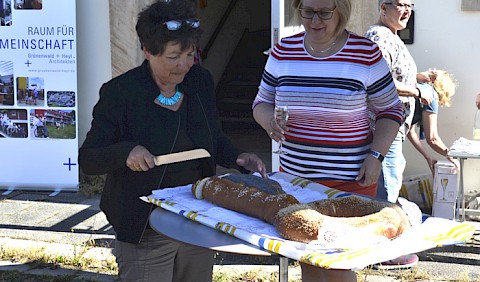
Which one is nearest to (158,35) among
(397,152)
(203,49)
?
(397,152)

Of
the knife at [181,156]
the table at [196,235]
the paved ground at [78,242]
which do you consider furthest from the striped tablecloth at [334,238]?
the paved ground at [78,242]

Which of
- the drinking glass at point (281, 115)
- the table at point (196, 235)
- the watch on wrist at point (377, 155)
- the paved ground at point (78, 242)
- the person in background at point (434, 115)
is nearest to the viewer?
the table at point (196, 235)

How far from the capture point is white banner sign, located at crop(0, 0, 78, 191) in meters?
6.41

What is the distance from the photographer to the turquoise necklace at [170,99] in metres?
2.77

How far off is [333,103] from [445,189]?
2.86m

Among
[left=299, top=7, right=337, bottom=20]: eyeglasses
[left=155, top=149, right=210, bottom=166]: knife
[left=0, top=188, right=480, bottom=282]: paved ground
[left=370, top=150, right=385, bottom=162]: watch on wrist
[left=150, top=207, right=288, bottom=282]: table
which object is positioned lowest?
[left=0, top=188, right=480, bottom=282]: paved ground

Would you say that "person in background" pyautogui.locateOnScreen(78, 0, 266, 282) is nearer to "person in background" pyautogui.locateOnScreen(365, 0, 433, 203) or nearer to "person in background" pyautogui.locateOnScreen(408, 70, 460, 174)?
"person in background" pyautogui.locateOnScreen(365, 0, 433, 203)

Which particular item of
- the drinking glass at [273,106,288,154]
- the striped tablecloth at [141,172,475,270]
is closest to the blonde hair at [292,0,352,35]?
the drinking glass at [273,106,288,154]

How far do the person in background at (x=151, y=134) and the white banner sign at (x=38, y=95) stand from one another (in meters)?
3.82

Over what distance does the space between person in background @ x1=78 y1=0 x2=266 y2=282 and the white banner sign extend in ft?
12.5

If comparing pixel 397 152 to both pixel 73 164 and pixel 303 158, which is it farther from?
pixel 73 164

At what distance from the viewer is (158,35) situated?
2.62m

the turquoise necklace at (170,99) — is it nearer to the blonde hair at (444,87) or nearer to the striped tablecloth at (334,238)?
the striped tablecloth at (334,238)

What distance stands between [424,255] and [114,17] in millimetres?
3471
